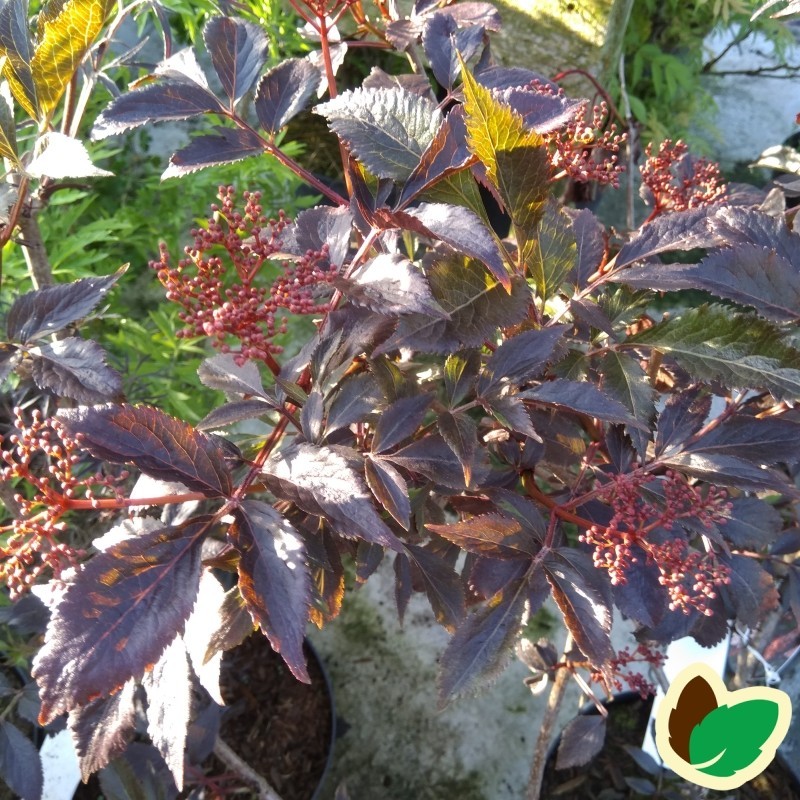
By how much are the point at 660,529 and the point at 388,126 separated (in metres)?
0.46

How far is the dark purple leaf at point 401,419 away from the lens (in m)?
0.62

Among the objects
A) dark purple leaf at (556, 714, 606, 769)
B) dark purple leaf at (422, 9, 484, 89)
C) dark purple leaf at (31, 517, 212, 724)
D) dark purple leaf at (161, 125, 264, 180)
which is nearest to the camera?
dark purple leaf at (31, 517, 212, 724)

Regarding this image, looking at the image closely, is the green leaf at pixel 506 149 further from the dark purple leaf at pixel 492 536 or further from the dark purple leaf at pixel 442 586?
the dark purple leaf at pixel 442 586

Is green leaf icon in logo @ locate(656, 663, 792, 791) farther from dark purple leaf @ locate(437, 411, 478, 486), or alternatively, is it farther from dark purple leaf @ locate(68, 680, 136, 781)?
dark purple leaf @ locate(68, 680, 136, 781)

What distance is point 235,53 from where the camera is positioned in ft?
2.51

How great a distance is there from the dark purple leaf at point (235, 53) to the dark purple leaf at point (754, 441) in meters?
0.59

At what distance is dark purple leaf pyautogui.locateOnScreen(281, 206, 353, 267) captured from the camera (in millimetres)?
663

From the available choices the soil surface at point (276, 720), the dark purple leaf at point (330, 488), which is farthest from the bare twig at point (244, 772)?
the dark purple leaf at point (330, 488)

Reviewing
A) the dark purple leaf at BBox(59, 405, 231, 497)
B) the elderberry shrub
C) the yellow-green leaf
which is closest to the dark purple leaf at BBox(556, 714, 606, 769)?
the elderberry shrub

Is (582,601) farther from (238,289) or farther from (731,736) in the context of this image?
(238,289)

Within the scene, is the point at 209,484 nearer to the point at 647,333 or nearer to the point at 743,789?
the point at 647,333

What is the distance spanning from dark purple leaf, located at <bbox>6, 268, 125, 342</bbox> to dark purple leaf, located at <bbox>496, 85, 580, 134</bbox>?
0.44m

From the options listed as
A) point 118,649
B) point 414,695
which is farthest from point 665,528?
point 414,695

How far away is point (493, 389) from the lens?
2.08ft
